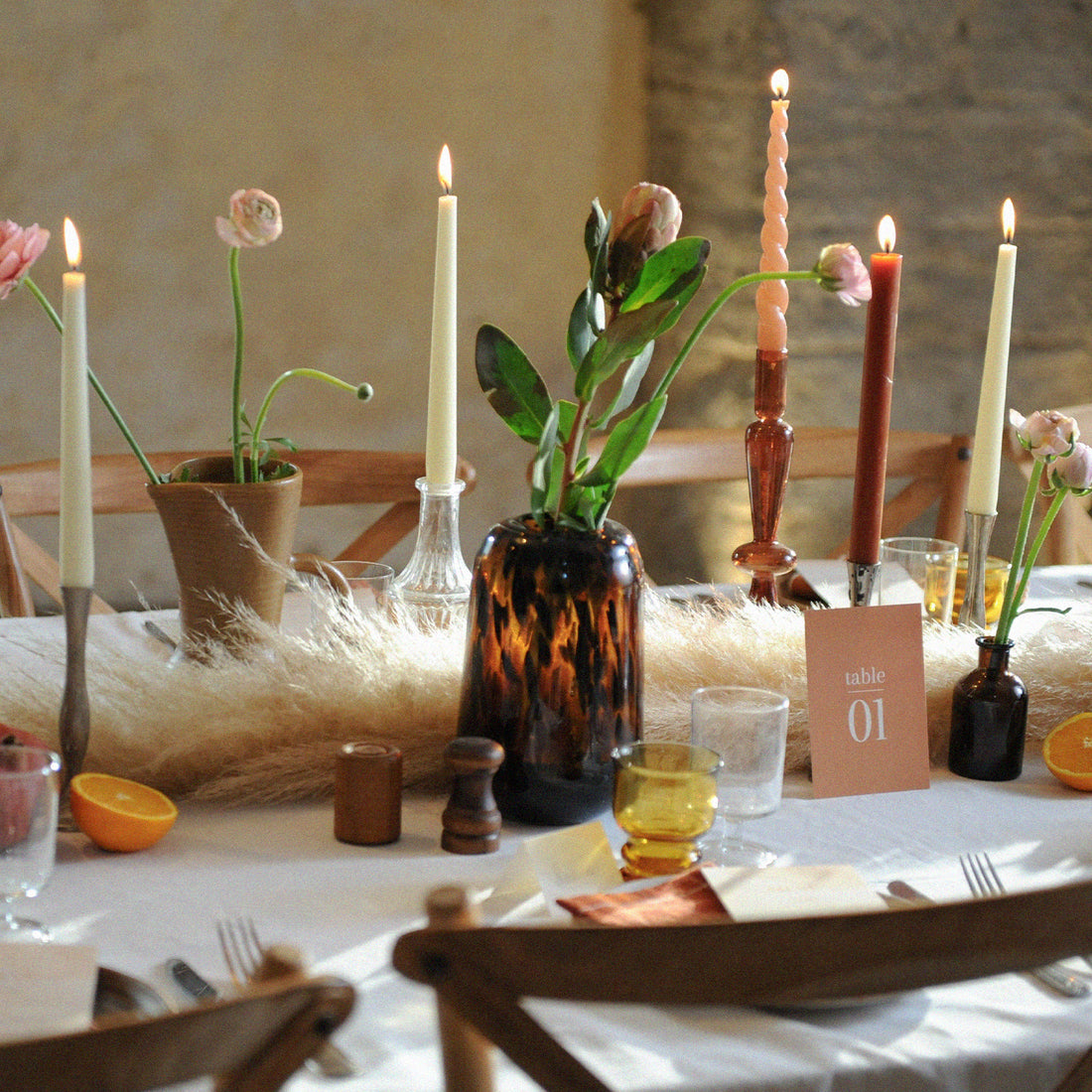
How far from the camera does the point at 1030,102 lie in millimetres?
3137

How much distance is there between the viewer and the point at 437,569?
3.92 feet

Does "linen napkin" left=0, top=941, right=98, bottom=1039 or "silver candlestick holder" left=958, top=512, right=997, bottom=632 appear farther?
"silver candlestick holder" left=958, top=512, right=997, bottom=632

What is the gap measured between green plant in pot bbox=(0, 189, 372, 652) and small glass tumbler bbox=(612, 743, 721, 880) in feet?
1.22

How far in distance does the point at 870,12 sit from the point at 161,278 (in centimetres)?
169

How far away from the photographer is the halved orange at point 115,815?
0.87 m

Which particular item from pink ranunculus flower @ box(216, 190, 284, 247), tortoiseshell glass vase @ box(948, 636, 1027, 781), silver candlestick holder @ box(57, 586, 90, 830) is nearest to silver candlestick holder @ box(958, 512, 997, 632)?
tortoiseshell glass vase @ box(948, 636, 1027, 781)

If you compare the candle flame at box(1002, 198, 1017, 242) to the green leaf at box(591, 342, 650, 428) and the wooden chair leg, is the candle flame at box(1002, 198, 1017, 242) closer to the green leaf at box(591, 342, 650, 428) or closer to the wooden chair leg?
the green leaf at box(591, 342, 650, 428)

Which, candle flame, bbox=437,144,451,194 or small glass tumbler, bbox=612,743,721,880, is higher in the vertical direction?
candle flame, bbox=437,144,451,194

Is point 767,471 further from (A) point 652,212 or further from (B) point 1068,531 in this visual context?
(B) point 1068,531

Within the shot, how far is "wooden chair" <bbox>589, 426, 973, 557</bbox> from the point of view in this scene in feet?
6.97

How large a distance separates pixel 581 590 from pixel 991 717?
1.22ft

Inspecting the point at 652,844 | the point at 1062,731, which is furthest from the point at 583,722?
the point at 1062,731

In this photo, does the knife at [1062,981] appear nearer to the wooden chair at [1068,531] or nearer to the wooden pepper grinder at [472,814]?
the wooden pepper grinder at [472,814]

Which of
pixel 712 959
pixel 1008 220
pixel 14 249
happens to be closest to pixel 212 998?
pixel 712 959
